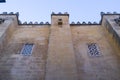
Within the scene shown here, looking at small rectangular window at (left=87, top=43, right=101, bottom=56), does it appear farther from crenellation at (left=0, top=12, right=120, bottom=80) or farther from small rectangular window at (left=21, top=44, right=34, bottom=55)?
small rectangular window at (left=21, top=44, right=34, bottom=55)

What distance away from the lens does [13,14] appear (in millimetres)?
16812

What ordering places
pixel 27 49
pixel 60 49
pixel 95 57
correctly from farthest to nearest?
1. pixel 27 49
2. pixel 95 57
3. pixel 60 49

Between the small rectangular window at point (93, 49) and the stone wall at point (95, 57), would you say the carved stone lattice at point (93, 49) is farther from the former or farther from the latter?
the stone wall at point (95, 57)

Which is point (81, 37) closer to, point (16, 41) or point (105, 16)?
point (105, 16)

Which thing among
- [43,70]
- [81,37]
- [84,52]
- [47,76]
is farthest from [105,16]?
[47,76]

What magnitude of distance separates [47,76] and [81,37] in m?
5.56

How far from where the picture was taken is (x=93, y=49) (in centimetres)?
1347

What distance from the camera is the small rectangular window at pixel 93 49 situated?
1290 centimetres

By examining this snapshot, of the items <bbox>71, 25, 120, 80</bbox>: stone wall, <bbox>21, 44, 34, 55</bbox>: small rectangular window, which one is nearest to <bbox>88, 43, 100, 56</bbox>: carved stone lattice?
<bbox>71, 25, 120, 80</bbox>: stone wall

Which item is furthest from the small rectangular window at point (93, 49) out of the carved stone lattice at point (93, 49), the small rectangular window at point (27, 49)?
the small rectangular window at point (27, 49)

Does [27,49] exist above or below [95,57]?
above

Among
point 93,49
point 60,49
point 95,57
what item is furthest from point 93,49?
point 60,49

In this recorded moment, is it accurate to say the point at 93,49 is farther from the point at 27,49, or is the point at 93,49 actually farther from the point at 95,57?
the point at 27,49

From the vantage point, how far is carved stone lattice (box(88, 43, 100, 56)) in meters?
12.9
